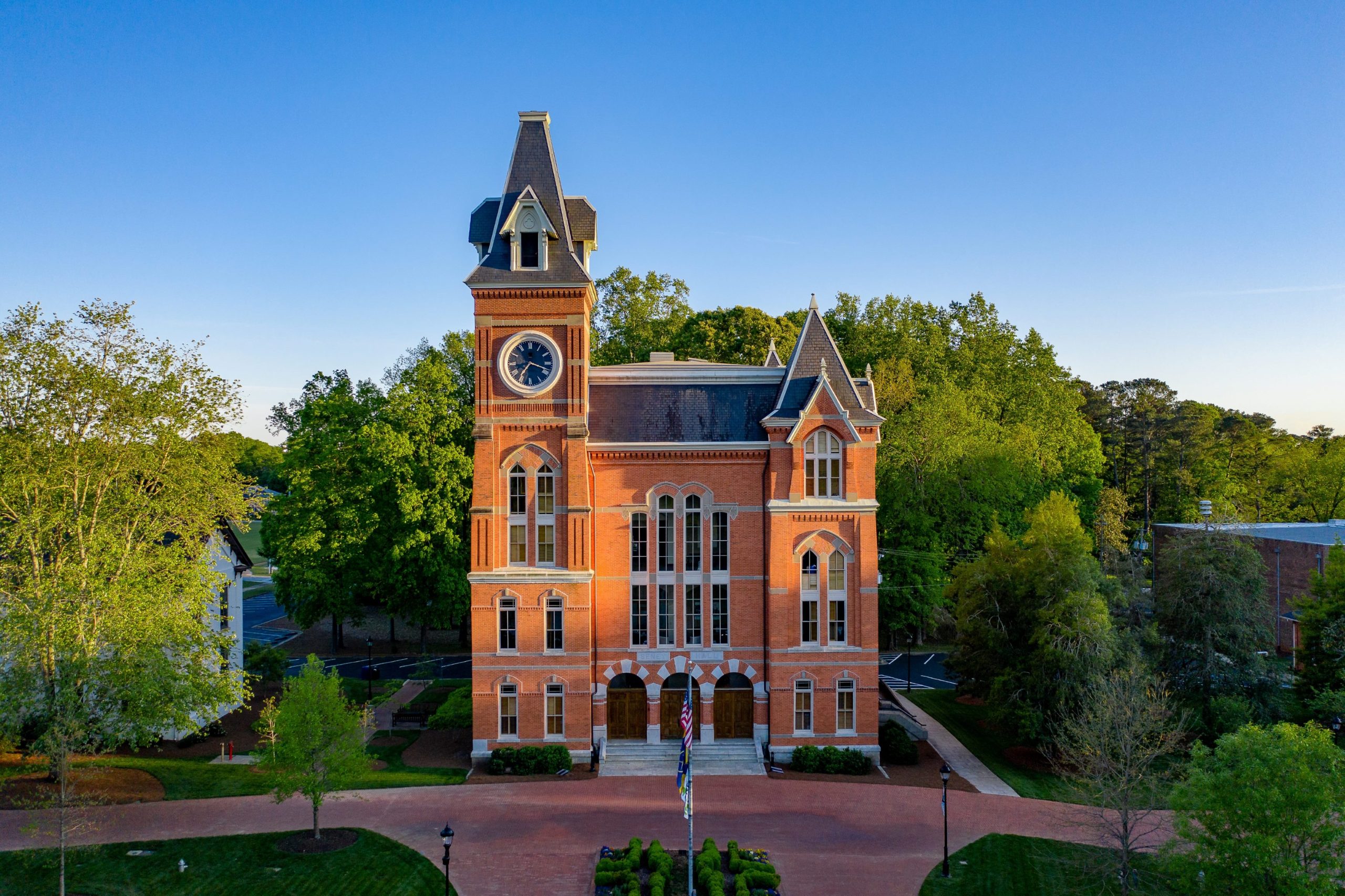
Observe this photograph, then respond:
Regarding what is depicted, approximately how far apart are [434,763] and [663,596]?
9894mm

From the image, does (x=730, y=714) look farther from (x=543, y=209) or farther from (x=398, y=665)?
(x=398, y=665)

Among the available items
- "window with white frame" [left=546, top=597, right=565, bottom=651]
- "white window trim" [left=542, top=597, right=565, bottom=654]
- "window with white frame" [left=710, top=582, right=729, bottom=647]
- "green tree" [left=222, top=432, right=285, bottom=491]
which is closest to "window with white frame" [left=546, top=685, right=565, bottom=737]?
"white window trim" [left=542, top=597, right=565, bottom=654]

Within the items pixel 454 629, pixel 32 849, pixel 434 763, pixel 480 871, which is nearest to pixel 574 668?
pixel 434 763

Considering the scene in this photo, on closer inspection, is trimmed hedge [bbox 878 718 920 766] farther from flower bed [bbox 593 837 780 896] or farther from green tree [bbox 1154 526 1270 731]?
green tree [bbox 1154 526 1270 731]

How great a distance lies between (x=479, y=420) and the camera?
30906mm

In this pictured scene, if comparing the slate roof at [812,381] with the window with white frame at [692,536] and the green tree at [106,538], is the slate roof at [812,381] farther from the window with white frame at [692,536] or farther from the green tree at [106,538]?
the green tree at [106,538]

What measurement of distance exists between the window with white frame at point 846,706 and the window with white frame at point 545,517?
1125 cm

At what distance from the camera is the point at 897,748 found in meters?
30.9

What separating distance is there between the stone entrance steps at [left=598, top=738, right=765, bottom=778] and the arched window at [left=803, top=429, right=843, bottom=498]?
9.42 m

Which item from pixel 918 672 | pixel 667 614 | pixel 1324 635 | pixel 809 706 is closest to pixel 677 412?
pixel 667 614

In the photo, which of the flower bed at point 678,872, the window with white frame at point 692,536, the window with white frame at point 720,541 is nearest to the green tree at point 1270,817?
the flower bed at point 678,872

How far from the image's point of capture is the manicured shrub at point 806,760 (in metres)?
30.1

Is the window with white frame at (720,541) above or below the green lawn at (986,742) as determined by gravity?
above

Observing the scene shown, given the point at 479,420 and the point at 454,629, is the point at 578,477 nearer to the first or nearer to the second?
the point at 479,420
